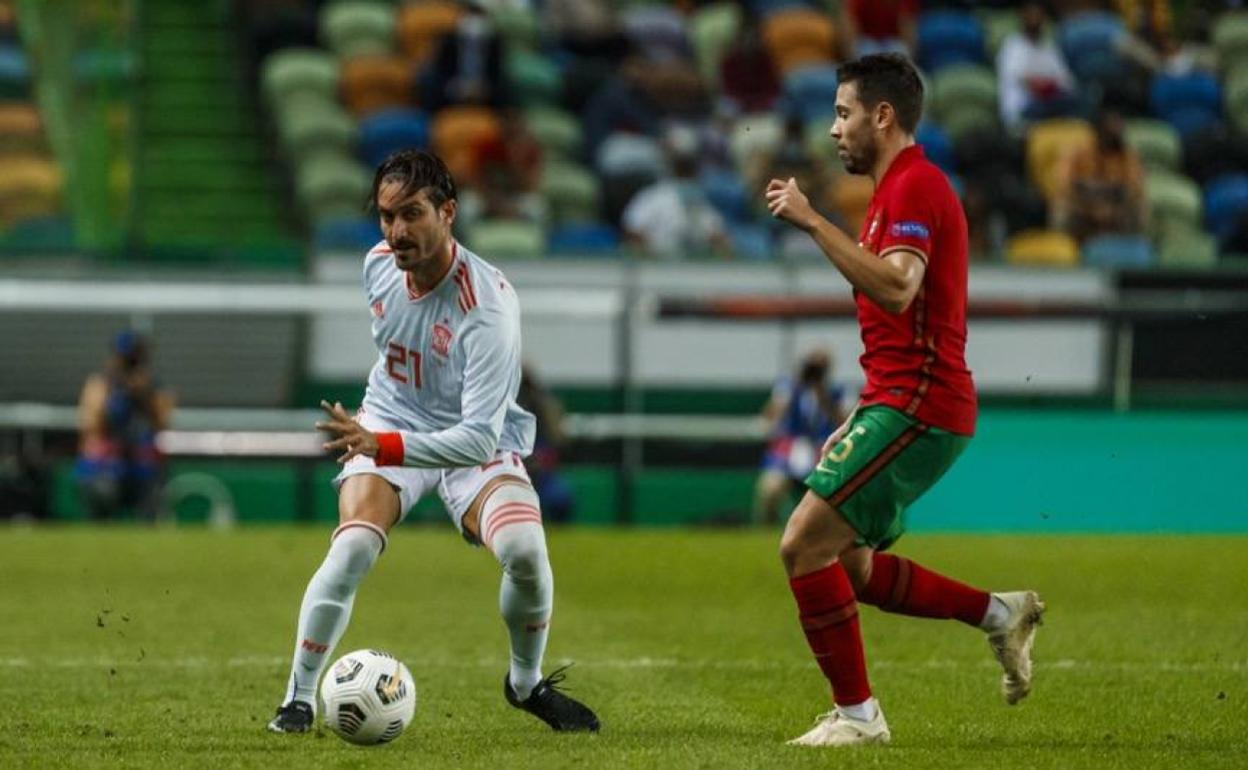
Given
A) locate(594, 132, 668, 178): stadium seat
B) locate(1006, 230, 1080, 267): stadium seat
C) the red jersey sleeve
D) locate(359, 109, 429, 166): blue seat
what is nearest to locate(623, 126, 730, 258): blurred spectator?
locate(594, 132, 668, 178): stadium seat

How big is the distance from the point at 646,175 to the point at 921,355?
1626cm

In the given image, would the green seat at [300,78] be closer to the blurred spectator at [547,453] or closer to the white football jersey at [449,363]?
the blurred spectator at [547,453]

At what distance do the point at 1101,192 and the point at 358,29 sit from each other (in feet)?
25.5

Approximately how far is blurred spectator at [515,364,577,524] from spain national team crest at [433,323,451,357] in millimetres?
11927

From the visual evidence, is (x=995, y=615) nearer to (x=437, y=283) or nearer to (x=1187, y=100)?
(x=437, y=283)

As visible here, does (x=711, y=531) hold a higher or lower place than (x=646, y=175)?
lower

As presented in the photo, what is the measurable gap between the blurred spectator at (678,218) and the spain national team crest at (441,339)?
47.8ft

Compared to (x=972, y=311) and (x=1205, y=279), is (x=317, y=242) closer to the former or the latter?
(x=972, y=311)

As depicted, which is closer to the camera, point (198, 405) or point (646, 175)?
point (198, 405)

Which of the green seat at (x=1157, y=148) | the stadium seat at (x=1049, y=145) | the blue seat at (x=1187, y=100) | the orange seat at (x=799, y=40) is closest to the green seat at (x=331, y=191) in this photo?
the orange seat at (x=799, y=40)

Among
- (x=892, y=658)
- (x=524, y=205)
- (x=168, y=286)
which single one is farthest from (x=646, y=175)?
(x=892, y=658)

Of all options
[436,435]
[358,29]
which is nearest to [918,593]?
[436,435]

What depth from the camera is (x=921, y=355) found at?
8344 mm

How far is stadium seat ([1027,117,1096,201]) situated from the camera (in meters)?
24.8
